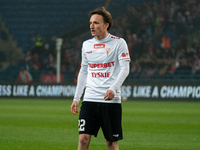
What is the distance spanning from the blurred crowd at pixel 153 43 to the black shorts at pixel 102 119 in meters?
19.4

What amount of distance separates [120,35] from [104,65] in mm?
22879

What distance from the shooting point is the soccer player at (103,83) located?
4449mm

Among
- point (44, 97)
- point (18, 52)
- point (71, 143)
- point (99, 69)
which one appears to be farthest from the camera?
A: point (18, 52)

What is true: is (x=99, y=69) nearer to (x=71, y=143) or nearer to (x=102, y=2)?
(x=71, y=143)

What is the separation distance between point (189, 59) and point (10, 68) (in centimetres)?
1193

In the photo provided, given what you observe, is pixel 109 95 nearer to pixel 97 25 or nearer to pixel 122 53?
pixel 122 53

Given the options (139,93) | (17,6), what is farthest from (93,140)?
(17,6)

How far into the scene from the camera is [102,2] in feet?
104

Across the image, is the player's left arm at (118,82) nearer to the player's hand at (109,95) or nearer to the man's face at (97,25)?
the player's hand at (109,95)

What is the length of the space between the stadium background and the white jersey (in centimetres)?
1581

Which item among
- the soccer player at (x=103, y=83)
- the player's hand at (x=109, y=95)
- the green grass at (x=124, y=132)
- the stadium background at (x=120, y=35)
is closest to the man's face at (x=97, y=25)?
the soccer player at (x=103, y=83)

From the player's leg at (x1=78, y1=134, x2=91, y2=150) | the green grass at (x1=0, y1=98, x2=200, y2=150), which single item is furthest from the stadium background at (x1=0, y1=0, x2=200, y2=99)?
the player's leg at (x1=78, y1=134, x2=91, y2=150)

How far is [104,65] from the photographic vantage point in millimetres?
4535

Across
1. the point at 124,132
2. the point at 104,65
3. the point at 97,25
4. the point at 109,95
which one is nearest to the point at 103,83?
the point at 104,65
